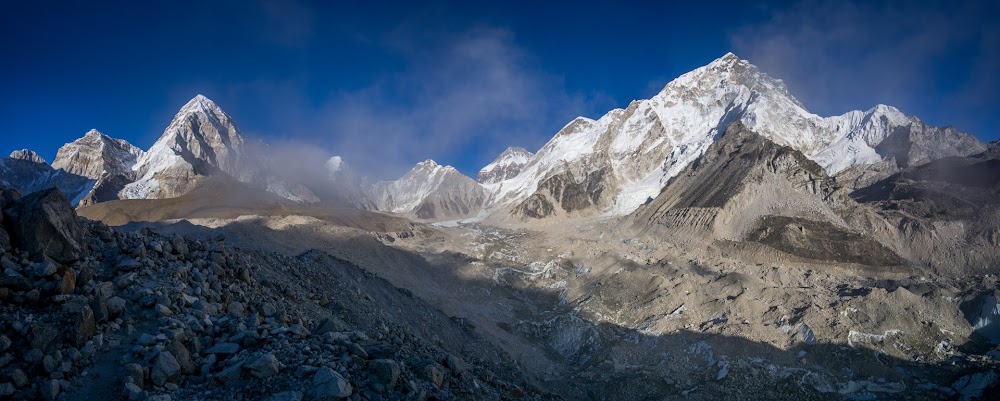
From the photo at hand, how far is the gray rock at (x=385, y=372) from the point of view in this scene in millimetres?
8938

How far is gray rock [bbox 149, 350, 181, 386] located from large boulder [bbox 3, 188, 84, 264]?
367cm

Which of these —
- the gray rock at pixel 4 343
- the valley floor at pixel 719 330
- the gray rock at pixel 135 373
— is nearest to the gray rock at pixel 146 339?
the gray rock at pixel 135 373

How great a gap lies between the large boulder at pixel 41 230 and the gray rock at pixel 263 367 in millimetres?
4669

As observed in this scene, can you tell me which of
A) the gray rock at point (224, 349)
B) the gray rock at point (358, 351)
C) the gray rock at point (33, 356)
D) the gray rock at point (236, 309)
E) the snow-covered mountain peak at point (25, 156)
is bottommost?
the gray rock at point (33, 356)

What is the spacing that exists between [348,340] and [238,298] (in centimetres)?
331

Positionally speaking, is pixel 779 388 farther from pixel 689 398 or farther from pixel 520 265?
pixel 520 265

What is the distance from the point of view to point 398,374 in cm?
925

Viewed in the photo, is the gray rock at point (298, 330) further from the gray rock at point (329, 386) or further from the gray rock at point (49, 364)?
the gray rock at point (49, 364)

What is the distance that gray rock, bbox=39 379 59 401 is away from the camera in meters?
6.93

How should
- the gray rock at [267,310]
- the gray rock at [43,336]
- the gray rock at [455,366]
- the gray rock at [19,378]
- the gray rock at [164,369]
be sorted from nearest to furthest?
the gray rock at [19,378] < the gray rock at [43,336] < the gray rock at [164,369] < the gray rock at [267,310] < the gray rock at [455,366]

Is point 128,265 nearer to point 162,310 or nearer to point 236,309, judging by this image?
point 162,310

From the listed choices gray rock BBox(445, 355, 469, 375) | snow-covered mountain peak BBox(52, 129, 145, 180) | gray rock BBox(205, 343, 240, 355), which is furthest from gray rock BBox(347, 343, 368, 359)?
snow-covered mountain peak BBox(52, 129, 145, 180)

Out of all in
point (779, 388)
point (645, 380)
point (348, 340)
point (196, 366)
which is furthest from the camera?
point (645, 380)

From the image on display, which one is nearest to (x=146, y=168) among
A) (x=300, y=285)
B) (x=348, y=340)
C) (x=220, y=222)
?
(x=220, y=222)
